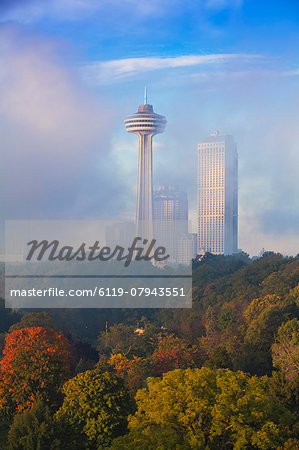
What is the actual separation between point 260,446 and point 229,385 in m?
2.33

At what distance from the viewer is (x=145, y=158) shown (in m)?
183

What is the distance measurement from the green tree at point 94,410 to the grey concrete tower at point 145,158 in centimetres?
15514

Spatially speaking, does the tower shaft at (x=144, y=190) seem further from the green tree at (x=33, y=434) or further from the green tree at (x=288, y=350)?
the green tree at (x=33, y=434)

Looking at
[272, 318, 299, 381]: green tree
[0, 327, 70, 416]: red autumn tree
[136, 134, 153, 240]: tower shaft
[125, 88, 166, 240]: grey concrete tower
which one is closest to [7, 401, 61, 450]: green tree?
[0, 327, 70, 416]: red autumn tree

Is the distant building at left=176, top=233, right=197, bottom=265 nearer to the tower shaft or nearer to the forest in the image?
the tower shaft

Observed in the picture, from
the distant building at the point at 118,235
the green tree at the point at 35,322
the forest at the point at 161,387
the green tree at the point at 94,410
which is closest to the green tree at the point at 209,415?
the forest at the point at 161,387

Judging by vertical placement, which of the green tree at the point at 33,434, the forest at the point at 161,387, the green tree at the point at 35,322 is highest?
the green tree at the point at 35,322

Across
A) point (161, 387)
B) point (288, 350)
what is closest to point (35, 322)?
point (288, 350)

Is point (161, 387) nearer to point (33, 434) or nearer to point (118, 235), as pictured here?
point (33, 434)

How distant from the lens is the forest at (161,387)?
19.5 m

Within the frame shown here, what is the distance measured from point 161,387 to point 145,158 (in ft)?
539

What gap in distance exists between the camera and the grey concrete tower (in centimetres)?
17562

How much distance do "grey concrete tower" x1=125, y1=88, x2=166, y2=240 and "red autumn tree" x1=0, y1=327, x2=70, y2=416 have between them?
490ft

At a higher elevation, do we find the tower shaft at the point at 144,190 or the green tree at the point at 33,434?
the tower shaft at the point at 144,190
